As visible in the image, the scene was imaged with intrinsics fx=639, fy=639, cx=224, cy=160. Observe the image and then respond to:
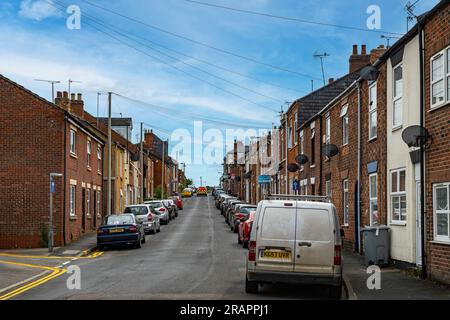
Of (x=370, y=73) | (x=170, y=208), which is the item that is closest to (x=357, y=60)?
(x=370, y=73)

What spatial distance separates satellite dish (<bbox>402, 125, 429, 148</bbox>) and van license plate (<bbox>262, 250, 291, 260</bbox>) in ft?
15.0

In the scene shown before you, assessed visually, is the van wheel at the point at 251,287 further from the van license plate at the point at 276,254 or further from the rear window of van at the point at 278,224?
the rear window of van at the point at 278,224

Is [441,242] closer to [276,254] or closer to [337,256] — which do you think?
[337,256]

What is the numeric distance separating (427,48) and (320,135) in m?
14.3

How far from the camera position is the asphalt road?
12.7 metres

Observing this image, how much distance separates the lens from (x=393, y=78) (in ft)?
58.4

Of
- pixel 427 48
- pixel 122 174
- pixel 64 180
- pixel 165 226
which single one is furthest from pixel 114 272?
pixel 122 174

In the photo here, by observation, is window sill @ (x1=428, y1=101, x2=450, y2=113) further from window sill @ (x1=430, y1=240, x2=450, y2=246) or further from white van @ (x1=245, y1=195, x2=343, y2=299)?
white van @ (x1=245, y1=195, x2=343, y2=299)

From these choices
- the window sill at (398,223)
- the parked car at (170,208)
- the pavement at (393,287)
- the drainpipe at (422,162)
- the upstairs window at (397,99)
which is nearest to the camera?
the pavement at (393,287)

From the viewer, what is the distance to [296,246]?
1245cm

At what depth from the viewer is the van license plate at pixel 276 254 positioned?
12453mm

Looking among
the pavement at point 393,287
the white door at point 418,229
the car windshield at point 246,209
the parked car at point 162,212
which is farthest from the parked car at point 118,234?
the parked car at point 162,212

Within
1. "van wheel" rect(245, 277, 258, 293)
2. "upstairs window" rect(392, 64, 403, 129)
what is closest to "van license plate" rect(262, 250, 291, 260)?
"van wheel" rect(245, 277, 258, 293)
